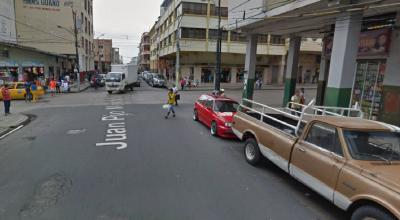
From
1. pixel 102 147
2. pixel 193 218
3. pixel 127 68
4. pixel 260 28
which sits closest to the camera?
pixel 193 218

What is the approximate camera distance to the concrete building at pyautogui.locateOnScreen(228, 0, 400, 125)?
8.38 metres

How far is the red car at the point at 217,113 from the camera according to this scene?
931 cm

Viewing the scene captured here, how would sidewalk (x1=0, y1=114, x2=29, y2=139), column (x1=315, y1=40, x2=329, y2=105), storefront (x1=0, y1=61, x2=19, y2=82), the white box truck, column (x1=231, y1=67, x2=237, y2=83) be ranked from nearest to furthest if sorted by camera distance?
1. sidewalk (x1=0, y1=114, x2=29, y2=139)
2. column (x1=315, y1=40, x2=329, y2=105)
3. storefront (x1=0, y1=61, x2=19, y2=82)
4. the white box truck
5. column (x1=231, y1=67, x2=237, y2=83)

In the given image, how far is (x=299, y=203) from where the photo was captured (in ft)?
16.1

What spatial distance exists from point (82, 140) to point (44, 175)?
298 cm

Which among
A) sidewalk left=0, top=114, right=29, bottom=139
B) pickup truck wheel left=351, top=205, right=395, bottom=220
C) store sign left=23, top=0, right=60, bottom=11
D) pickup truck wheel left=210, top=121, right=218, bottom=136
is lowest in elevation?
sidewalk left=0, top=114, right=29, bottom=139

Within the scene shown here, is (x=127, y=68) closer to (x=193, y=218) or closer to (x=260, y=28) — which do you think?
(x=260, y=28)

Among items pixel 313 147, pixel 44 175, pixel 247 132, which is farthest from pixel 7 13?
pixel 313 147

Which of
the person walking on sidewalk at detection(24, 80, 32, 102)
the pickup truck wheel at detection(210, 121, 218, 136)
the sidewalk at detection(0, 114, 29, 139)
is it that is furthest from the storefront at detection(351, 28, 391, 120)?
the person walking on sidewalk at detection(24, 80, 32, 102)

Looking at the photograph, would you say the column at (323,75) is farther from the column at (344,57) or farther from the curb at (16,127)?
the curb at (16,127)

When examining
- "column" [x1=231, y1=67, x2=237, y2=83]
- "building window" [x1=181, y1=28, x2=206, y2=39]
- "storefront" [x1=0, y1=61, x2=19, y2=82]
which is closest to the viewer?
"storefront" [x1=0, y1=61, x2=19, y2=82]

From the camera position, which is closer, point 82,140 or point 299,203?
point 299,203

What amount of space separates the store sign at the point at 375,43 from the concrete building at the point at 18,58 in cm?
2530

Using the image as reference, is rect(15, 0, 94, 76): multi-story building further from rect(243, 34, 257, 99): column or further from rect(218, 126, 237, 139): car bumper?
rect(218, 126, 237, 139): car bumper
